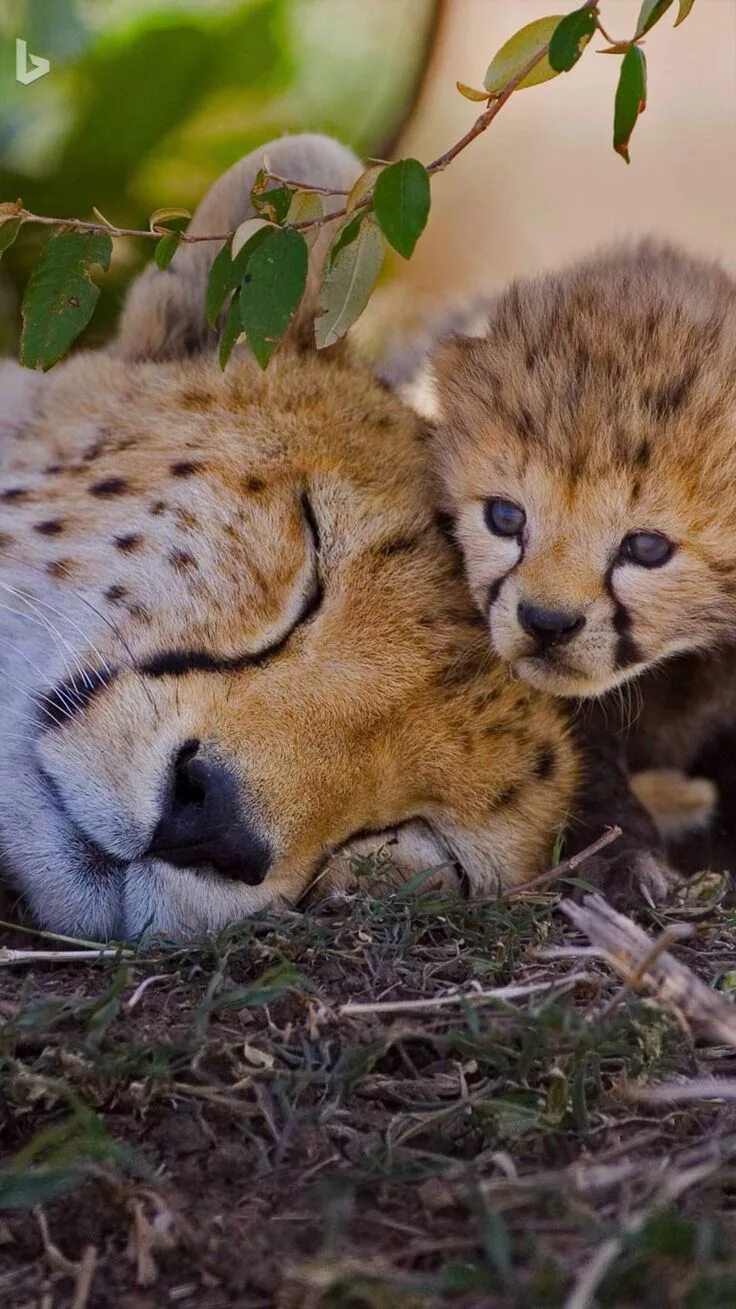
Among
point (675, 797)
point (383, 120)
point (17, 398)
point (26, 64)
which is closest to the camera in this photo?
point (17, 398)

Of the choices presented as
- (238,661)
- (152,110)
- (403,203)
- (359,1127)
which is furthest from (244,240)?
(152,110)

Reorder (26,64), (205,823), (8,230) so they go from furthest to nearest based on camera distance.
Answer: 1. (26,64)
2. (8,230)
3. (205,823)

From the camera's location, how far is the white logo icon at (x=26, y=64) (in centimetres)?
276

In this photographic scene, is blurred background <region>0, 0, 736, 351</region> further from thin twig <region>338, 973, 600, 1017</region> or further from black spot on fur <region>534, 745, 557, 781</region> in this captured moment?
thin twig <region>338, 973, 600, 1017</region>

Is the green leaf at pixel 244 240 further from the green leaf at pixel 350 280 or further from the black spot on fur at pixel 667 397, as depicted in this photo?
the black spot on fur at pixel 667 397

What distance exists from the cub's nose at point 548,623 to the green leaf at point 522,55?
0.61m

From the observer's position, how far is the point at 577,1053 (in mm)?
1348

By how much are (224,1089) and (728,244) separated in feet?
8.90

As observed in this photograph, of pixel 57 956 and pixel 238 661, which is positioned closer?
pixel 57 956

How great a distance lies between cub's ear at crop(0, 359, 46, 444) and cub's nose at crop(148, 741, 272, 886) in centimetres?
77

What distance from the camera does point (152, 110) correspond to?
11.6 feet

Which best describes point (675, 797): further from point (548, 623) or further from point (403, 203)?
point (403, 203)

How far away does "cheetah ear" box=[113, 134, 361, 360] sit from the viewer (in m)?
2.28

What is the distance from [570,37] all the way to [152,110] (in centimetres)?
220
